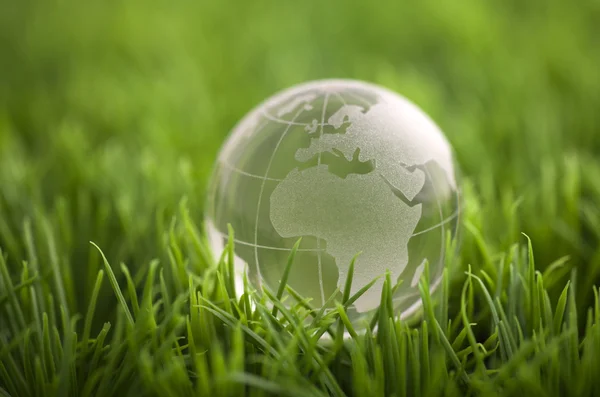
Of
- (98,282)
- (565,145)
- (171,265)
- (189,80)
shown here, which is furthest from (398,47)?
(98,282)

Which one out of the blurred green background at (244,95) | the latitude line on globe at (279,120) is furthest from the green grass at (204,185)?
the latitude line on globe at (279,120)

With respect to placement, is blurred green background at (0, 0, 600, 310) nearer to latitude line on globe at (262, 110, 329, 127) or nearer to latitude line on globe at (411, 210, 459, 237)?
latitude line on globe at (411, 210, 459, 237)

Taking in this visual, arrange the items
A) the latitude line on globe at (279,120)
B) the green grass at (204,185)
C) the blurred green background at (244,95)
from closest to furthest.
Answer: the green grass at (204,185) < the latitude line on globe at (279,120) < the blurred green background at (244,95)

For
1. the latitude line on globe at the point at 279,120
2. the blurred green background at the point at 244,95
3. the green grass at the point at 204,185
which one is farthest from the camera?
the blurred green background at the point at 244,95

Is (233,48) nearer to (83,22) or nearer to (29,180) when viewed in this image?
(83,22)

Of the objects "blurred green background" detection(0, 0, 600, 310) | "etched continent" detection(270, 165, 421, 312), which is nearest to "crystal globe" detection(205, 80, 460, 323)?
"etched continent" detection(270, 165, 421, 312)

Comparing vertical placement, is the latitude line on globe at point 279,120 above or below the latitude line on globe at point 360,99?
below

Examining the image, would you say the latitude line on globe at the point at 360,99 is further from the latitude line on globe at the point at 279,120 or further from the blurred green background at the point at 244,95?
the blurred green background at the point at 244,95
